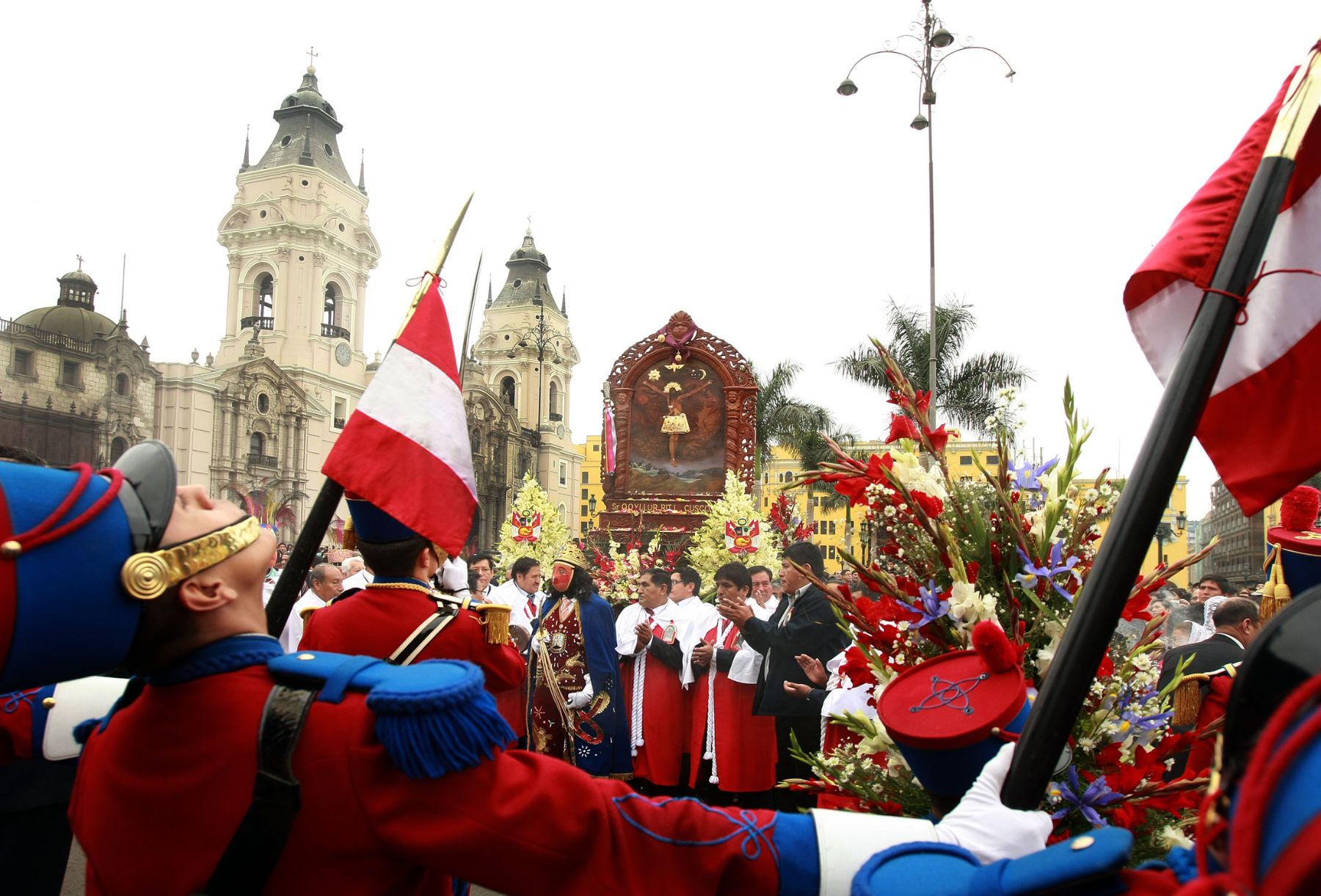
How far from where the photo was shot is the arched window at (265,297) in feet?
170

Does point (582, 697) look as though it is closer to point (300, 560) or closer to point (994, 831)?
Answer: point (300, 560)

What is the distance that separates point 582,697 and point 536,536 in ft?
24.3

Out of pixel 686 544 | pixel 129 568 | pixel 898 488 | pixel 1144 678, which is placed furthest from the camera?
pixel 686 544

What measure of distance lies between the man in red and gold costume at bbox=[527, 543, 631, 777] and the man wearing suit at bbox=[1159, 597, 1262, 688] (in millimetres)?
4017

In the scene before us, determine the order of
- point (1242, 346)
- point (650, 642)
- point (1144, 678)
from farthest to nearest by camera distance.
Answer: point (650, 642)
point (1144, 678)
point (1242, 346)

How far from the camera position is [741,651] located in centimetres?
788

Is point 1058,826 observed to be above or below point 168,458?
below

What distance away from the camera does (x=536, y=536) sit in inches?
577

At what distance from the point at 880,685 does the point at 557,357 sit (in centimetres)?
6818

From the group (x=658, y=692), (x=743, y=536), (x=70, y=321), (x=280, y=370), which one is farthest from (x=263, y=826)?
(x=280, y=370)

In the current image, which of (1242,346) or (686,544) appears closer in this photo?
(1242,346)

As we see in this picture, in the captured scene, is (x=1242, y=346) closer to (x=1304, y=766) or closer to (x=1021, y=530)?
(x=1021, y=530)

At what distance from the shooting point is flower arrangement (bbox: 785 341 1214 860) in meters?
2.34

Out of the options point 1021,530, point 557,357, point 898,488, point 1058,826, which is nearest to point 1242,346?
point 1021,530
